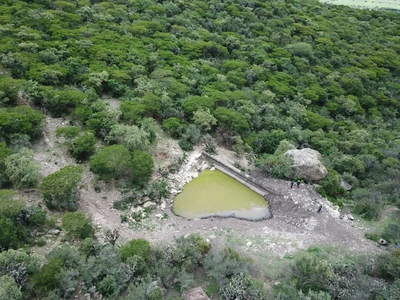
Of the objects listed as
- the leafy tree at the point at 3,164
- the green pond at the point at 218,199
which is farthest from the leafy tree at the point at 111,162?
the leafy tree at the point at 3,164

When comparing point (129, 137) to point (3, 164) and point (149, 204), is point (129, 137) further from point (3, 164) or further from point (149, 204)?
point (3, 164)

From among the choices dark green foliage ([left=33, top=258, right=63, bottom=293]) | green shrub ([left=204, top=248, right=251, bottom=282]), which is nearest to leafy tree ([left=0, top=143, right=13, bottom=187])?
dark green foliage ([left=33, top=258, right=63, bottom=293])

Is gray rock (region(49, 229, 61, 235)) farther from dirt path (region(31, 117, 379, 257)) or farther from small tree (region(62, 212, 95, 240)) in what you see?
dirt path (region(31, 117, 379, 257))

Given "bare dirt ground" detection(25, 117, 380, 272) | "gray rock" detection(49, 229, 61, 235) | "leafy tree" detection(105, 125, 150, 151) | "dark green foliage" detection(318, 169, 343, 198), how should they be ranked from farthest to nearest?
1. "dark green foliage" detection(318, 169, 343, 198)
2. "leafy tree" detection(105, 125, 150, 151)
3. "bare dirt ground" detection(25, 117, 380, 272)
4. "gray rock" detection(49, 229, 61, 235)

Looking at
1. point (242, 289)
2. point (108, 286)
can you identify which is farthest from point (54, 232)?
point (242, 289)

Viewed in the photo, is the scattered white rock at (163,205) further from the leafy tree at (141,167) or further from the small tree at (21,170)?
the small tree at (21,170)
